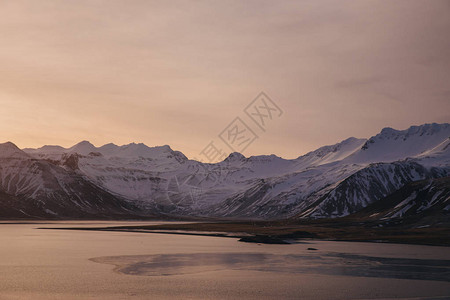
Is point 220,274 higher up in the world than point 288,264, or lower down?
lower down

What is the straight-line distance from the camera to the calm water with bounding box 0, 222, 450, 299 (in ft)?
229

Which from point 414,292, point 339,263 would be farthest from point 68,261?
point 414,292

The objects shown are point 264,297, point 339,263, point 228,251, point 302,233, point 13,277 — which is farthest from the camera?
point 302,233

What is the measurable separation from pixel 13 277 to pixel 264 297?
3783cm

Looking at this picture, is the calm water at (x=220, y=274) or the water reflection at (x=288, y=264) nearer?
the calm water at (x=220, y=274)

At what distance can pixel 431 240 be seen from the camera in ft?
546

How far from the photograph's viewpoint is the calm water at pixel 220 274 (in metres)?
69.9

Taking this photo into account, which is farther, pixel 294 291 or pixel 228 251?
pixel 228 251

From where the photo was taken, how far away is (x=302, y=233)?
199875 mm

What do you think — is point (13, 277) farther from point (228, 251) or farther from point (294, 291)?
point (228, 251)

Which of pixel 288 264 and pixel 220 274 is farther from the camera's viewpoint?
pixel 288 264

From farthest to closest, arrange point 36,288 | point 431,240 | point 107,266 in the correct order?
1. point 431,240
2. point 107,266
3. point 36,288

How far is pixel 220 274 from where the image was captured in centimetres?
8838

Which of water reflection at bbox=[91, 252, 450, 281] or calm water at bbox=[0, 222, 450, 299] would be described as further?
water reflection at bbox=[91, 252, 450, 281]
